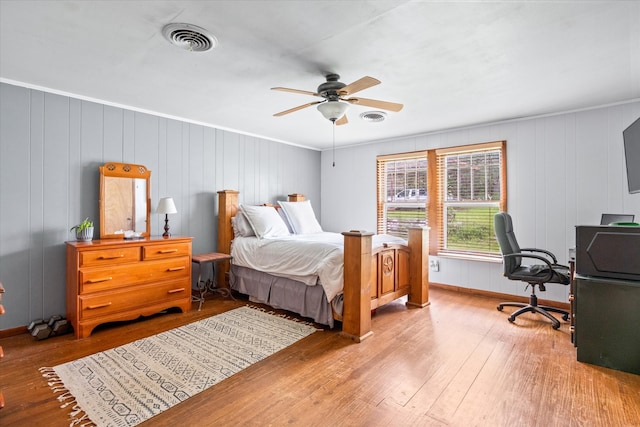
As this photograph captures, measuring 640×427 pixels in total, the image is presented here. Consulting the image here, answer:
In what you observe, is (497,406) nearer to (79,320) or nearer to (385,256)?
(385,256)

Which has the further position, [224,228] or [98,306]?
[224,228]

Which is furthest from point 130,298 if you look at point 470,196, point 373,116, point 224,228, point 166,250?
point 470,196

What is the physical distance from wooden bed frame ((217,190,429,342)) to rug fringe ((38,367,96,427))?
1956 millimetres

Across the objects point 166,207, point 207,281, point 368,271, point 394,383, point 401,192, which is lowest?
point 394,383

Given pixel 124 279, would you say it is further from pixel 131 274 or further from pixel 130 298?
pixel 130 298

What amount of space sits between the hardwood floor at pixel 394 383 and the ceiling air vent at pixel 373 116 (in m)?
2.41

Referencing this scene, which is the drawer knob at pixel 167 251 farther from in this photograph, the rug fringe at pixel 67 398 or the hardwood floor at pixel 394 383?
the rug fringe at pixel 67 398

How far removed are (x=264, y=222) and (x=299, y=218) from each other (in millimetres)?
623

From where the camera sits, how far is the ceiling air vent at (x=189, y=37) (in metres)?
2.03

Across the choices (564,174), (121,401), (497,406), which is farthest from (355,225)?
(121,401)

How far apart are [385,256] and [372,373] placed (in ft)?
4.57

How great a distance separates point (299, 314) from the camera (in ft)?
11.7

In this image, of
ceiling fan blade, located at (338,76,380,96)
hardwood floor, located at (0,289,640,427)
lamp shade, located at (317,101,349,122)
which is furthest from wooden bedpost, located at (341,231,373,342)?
ceiling fan blade, located at (338,76,380,96)

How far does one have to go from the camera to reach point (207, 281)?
A: 174 inches
